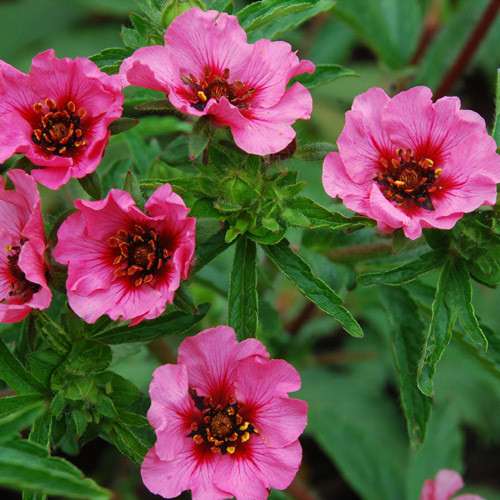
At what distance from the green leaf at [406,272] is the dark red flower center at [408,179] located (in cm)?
13

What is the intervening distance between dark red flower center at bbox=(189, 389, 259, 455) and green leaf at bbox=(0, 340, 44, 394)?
400 mm

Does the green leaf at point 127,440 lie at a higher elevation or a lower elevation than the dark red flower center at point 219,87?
lower

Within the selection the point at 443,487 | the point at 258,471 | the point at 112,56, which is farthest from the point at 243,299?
the point at 443,487

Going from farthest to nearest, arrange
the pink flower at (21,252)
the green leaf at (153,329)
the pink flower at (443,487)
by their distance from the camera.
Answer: the pink flower at (443,487), the green leaf at (153,329), the pink flower at (21,252)

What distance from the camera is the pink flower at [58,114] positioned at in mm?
2082

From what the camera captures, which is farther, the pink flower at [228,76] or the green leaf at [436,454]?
the green leaf at [436,454]

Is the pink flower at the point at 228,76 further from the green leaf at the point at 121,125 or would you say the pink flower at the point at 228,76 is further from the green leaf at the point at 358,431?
the green leaf at the point at 358,431

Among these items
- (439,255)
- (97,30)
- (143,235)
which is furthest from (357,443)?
(97,30)

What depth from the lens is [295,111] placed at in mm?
2146

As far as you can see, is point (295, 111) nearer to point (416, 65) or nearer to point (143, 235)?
point (143, 235)

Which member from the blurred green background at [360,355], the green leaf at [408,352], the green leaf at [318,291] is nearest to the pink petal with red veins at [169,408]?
the green leaf at [318,291]

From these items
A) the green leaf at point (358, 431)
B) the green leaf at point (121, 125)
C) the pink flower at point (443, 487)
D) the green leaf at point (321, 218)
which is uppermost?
the green leaf at point (321, 218)

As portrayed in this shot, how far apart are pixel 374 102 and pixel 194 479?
3.40 feet

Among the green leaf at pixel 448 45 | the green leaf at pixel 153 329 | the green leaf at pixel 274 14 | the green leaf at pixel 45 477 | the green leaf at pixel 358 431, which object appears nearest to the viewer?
the green leaf at pixel 45 477
